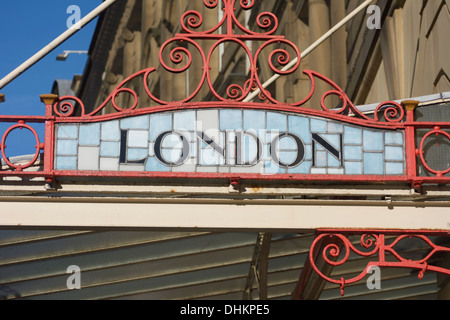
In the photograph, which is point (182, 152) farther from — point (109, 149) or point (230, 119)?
point (109, 149)

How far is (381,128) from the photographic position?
831 cm

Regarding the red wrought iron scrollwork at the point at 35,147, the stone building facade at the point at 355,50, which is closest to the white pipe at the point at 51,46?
the red wrought iron scrollwork at the point at 35,147

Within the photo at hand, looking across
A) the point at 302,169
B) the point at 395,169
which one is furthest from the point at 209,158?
the point at 395,169

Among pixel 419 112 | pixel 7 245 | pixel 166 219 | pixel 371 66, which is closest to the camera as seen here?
pixel 166 219

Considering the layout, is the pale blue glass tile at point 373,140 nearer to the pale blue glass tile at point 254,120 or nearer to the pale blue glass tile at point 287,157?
the pale blue glass tile at point 287,157

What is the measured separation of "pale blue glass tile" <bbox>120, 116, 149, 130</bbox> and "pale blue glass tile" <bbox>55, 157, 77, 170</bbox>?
0.46 m

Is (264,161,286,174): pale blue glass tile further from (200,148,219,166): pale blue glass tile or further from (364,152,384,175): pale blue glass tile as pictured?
(364,152,384,175): pale blue glass tile

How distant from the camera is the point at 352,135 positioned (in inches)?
326

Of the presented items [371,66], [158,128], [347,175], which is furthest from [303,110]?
[371,66]

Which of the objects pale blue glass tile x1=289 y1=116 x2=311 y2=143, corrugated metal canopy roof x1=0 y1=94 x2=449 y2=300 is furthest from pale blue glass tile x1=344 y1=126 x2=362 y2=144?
corrugated metal canopy roof x1=0 y1=94 x2=449 y2=300

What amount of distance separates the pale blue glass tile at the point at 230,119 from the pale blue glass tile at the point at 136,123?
0.57m

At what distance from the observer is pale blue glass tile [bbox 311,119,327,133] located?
→ 8.24 meters

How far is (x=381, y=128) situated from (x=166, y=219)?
1.82 metres
